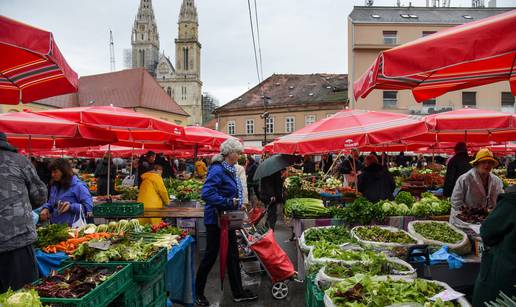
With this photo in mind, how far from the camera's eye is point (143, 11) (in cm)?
11388

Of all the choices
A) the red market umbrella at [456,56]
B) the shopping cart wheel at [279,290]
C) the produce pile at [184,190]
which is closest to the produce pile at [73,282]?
the shopping cart wheel at [279,290]

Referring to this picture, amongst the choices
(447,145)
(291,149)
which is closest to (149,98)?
(447,145)

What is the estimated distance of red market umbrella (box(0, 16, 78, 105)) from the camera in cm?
267

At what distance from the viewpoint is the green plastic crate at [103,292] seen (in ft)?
9.01

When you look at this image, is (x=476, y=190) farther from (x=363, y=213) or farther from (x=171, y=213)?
(x=171, y=213)

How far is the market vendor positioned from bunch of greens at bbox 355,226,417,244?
2.10 metres

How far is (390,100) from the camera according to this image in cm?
3450

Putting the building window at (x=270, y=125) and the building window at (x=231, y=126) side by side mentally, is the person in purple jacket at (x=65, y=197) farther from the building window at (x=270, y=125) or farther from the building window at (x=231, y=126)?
the building window at (x=231, y=126)

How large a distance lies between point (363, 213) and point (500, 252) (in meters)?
3.74

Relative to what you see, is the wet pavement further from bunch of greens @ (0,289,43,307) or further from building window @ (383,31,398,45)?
building window @ (383,31,398,45)

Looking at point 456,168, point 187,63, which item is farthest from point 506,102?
point 187,63

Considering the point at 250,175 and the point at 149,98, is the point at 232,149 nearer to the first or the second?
the point at 250,175

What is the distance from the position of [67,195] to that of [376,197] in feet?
19.2

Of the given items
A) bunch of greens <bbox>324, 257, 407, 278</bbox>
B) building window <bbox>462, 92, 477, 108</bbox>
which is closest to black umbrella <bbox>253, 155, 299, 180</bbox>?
bunch of greens <bbox>324, 257, 407, 278</bbox>
